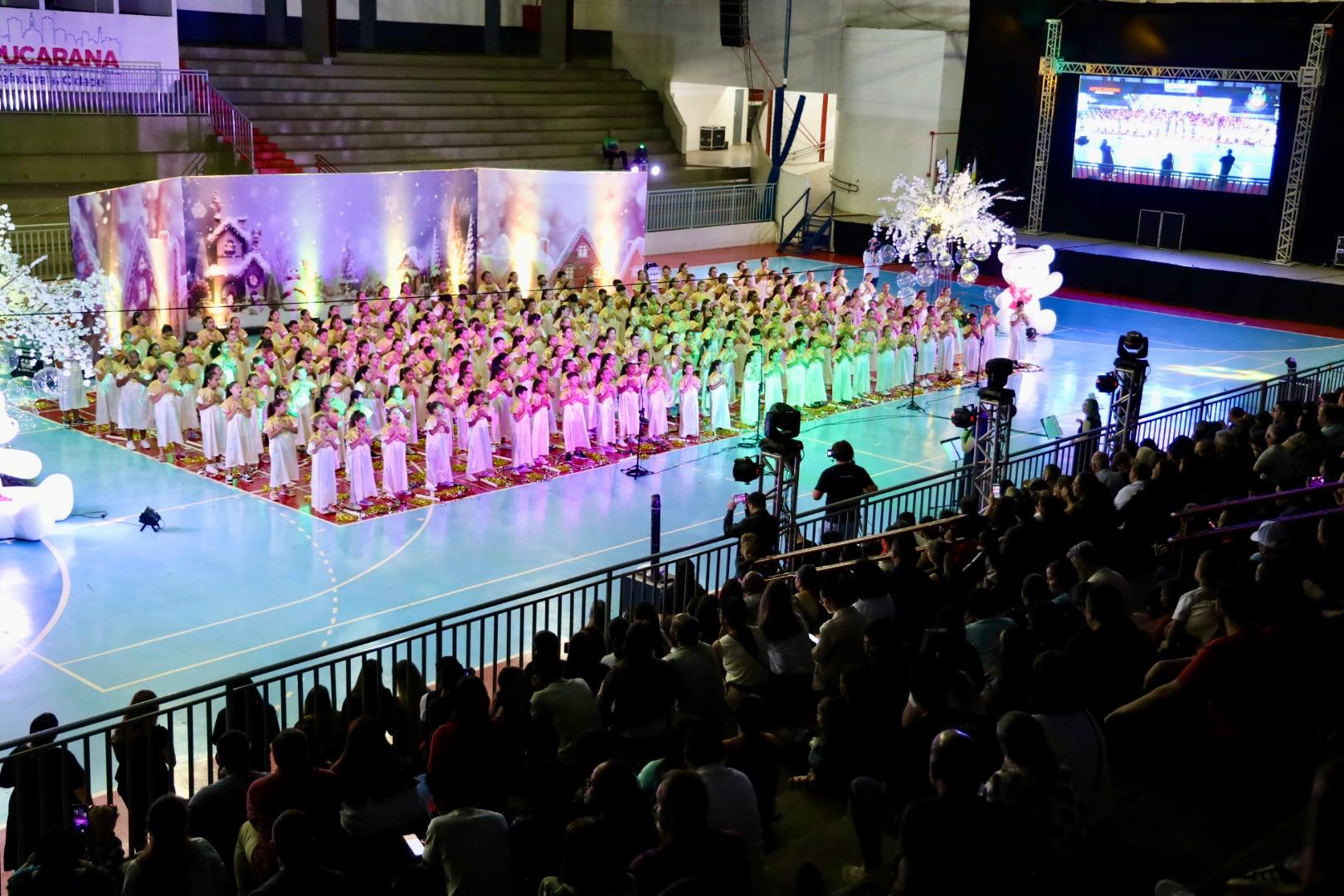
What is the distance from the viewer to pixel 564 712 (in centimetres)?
698

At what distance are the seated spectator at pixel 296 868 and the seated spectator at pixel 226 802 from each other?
1.42 meters

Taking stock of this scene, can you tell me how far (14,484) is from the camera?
608 inches

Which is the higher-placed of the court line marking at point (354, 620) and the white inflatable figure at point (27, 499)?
the white inflatable figure at point (27, 499)

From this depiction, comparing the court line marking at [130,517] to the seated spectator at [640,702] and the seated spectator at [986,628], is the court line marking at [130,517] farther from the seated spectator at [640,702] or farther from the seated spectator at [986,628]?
the seated spectator at [986,628]

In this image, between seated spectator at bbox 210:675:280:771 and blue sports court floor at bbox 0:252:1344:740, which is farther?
blue sports court floor at bbox 0:252:1344:740

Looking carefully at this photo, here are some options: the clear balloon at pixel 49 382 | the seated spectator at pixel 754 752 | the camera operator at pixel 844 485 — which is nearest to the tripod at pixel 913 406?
the camera operator at pixel 844 485

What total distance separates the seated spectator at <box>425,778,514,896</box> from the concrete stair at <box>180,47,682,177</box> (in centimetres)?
2535

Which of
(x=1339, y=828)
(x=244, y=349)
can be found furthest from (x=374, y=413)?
(x=1339, y=828)

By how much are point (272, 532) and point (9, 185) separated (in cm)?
1375

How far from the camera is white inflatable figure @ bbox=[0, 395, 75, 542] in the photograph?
1424 cm

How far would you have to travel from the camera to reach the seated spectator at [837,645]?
25.7ft

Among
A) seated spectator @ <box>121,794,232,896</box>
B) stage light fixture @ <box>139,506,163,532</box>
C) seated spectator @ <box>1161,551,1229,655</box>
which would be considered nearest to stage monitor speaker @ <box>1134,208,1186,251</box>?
stage light fixture @ <box>139,506,163,532</box>

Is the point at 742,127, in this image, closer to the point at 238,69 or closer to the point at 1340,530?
the point at 238,69

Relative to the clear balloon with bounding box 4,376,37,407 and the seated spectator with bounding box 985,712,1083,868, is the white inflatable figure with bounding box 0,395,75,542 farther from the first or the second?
the seated spectator with bounding box 985,712,1083,868
